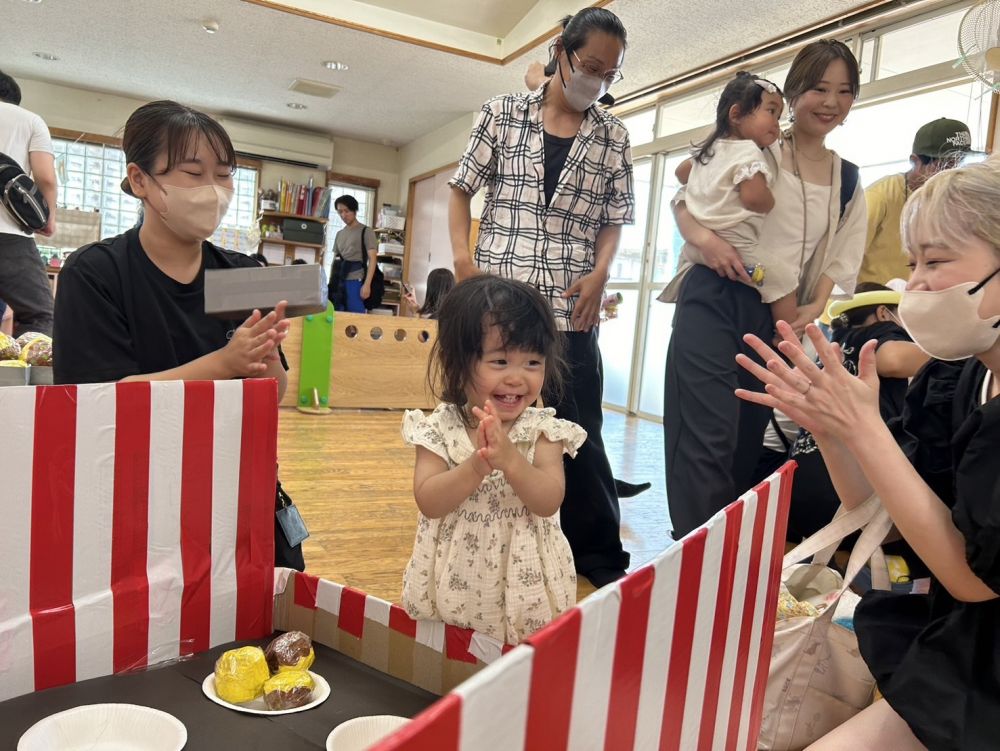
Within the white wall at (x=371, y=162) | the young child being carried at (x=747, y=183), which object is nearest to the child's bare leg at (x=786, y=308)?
the young child being carried at (x=747, y=183)

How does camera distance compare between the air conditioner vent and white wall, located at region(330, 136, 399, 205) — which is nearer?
the air conditioner vent

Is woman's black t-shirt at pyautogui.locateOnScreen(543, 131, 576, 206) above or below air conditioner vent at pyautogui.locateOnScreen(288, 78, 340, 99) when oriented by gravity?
below

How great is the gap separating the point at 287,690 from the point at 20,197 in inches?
103

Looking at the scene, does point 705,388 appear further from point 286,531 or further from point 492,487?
point 286,531

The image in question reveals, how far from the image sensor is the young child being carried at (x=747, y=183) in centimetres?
184

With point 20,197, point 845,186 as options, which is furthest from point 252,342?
point 20,197

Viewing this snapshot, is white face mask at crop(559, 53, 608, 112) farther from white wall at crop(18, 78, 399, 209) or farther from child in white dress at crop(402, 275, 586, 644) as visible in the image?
white wall at crop(18, 78, 399, 209)

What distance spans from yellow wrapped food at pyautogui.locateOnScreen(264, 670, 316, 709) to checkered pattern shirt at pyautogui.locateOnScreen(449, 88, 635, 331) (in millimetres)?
1163

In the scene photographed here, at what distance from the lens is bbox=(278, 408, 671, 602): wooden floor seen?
2.13 m

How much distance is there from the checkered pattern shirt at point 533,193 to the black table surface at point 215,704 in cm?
111

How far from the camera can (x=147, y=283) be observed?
4.64 feet

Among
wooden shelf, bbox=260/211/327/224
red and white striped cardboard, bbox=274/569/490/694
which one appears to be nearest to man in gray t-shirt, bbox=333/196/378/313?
wooden shelf, bbox=260/211/327/224

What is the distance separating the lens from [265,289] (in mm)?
1212

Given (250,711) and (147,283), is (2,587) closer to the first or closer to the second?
(250,711)
